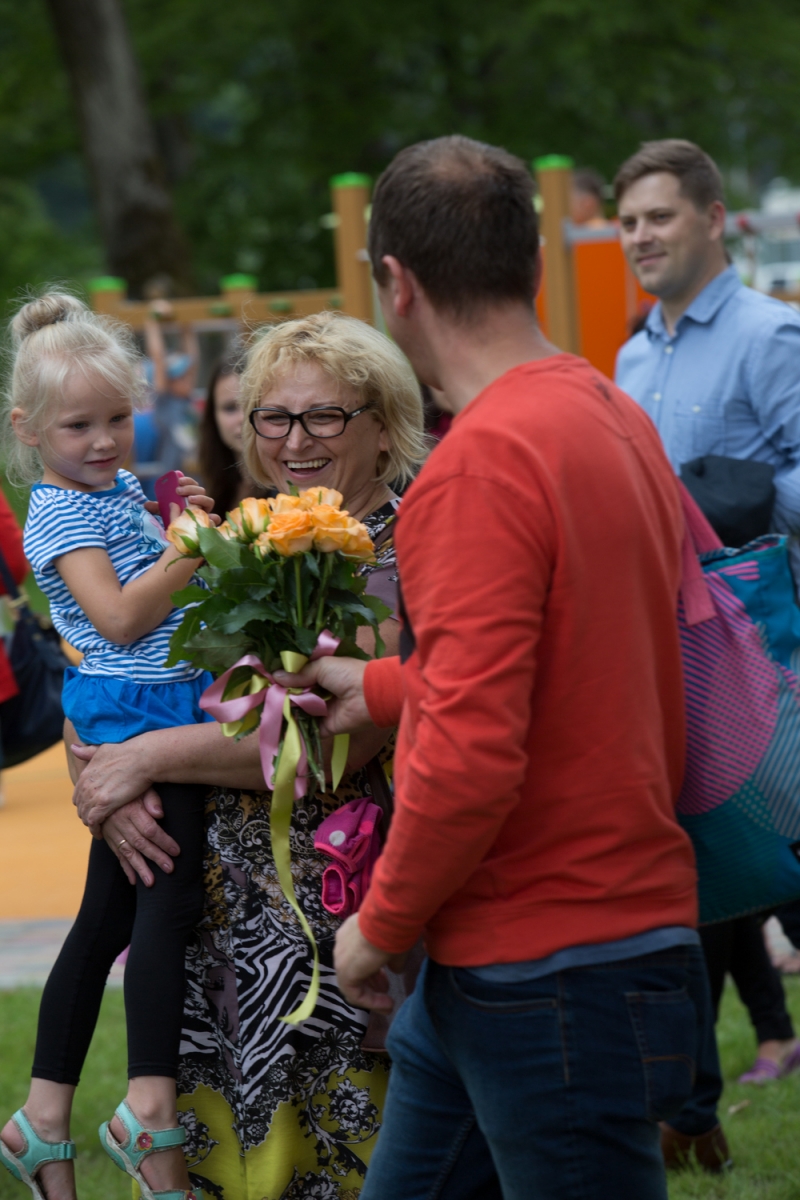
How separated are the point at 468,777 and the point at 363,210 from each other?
385 inches

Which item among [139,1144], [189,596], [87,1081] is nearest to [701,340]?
[189,596]

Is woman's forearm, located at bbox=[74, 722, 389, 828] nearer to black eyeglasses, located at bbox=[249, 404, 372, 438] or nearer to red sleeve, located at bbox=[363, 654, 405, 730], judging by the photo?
red sleeve, located at bbox=[363, 654, 405, 730]

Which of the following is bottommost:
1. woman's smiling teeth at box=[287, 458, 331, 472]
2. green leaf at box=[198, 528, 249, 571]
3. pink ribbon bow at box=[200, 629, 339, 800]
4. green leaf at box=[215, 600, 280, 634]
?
pink ribbon bow at box=[200, 629, 339, 800]

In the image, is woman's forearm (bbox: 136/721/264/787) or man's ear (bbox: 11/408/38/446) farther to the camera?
man's ear (bbox: 11/408/38/446)

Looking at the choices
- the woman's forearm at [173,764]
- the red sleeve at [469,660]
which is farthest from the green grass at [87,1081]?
the red sleeve at [469,660]

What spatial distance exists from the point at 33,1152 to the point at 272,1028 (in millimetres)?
502

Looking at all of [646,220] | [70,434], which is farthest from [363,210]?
[70,434]

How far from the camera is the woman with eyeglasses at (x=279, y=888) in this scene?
2.70 m

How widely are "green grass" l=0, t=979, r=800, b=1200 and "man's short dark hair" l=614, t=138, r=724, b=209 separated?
2589 mm

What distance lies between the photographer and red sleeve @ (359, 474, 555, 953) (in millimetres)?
1835

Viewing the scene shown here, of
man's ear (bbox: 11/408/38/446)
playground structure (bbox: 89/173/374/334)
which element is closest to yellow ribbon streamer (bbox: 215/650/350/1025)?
man's ear (bbox: 11/408/38/446)

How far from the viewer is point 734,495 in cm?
369

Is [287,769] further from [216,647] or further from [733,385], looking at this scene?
[733,385]

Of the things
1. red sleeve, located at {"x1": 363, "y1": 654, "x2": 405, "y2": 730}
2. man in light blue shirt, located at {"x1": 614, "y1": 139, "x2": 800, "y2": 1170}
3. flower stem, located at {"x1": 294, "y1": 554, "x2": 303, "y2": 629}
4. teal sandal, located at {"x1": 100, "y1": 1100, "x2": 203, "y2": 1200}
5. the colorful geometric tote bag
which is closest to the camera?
the colorful geometric tote bag
